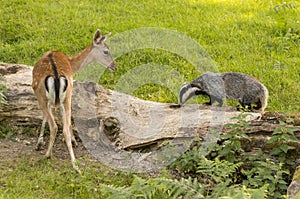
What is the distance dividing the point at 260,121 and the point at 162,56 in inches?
154

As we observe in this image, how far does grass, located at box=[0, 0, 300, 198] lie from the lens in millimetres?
10008

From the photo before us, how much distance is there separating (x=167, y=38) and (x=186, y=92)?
7.47ft

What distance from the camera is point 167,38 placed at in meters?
11.1

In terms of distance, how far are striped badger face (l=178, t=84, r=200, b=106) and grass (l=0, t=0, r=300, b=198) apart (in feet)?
1.20

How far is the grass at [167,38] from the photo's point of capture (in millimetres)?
10008

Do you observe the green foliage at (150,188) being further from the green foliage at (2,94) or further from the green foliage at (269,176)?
the green foliage at (2,94)

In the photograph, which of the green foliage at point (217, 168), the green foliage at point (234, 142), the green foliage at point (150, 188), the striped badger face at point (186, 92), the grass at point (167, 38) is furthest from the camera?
the grass at point (167, 38)

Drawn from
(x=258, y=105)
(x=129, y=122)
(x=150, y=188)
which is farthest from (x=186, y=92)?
(x=150, y=188)

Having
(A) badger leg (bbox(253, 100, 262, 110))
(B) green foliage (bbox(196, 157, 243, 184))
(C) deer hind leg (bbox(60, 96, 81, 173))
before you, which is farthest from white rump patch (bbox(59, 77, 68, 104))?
(A) badger leg (bbox(253, 100, 262, 110))

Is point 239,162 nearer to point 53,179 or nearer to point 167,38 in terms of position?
point 53,179

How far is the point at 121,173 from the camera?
6777mm

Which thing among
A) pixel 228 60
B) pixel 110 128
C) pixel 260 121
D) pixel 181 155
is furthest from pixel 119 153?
pixel 228 60

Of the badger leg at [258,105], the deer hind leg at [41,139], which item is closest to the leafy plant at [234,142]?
the badger leg at [258,105]

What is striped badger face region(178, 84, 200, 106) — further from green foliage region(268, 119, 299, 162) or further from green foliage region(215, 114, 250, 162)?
green foliage region(268, 119, 299, 162)
